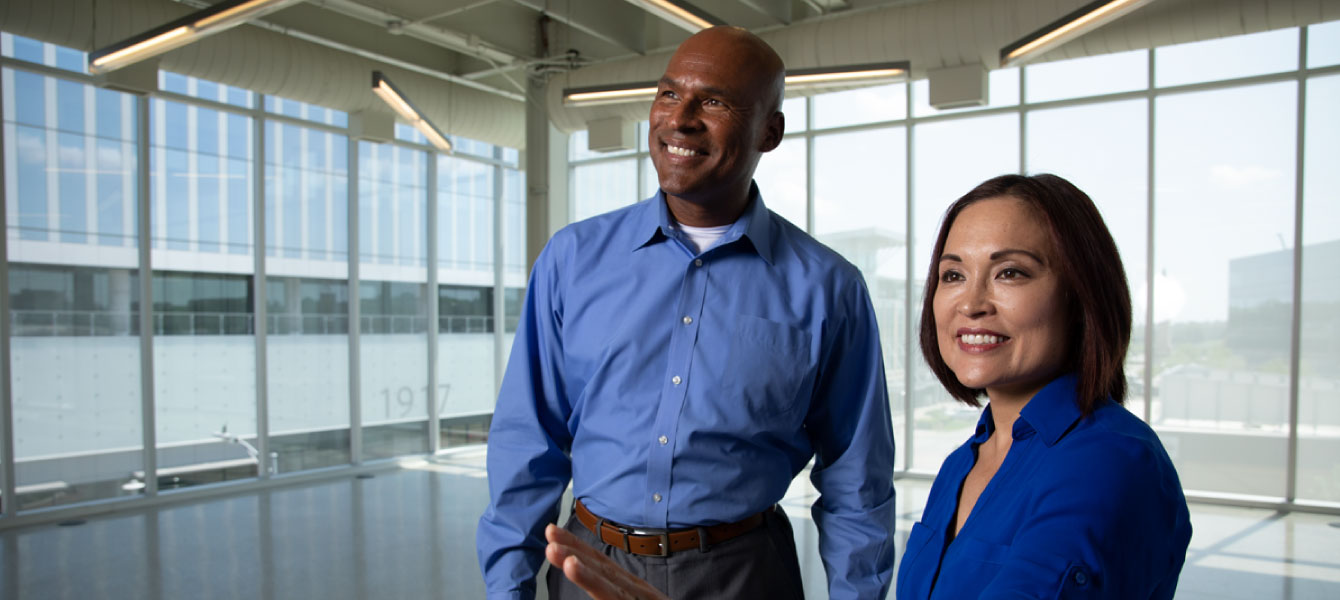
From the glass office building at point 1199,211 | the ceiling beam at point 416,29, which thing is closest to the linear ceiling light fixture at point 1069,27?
the glass office building at point 1199,211

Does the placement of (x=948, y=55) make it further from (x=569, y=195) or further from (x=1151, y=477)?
(x=1151, y=477)

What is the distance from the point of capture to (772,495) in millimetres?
1682

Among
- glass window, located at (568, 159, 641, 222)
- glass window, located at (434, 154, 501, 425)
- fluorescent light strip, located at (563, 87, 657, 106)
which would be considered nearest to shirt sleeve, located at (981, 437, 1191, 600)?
fluorescent light strip, located at (563, 87, 657, 106)

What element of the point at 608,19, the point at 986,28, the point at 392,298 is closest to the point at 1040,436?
the point at 986,28

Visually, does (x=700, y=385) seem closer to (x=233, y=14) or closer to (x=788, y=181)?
(x=233, y=14)

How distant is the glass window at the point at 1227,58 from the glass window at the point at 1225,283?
0.49 ft

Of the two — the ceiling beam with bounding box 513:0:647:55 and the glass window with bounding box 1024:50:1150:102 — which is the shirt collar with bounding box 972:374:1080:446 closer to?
the ceiling beam with bounding box 513:0:647:55

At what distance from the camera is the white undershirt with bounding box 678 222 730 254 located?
1771 millimetres

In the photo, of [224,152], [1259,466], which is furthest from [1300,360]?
[224,152]

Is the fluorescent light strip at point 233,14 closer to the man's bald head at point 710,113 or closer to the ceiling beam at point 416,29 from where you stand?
the ceiling beam at point 416,29

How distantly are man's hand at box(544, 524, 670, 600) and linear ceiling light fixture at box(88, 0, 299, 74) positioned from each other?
4.23m

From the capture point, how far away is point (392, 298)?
A: 32.5ft

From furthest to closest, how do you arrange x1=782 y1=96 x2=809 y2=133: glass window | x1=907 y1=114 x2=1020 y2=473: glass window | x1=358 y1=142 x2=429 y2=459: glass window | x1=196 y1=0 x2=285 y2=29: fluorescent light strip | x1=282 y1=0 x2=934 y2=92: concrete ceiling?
x1=358 y1=142 x2=429 y2=459: glass window → x1=782 y1=96 x2=809 y2=133: glass window → x1=907 y1=114 x2=1020 y2=473: glass window → x1=282 y1=0 x2=934 y2=92: concrete ceiling → x1=196 y1=0 x2=285 y2=29: fluorescent light strip

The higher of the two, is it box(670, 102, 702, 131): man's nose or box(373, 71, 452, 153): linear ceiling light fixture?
box(373, 71, 452, 153): linear ceiling light fixture
